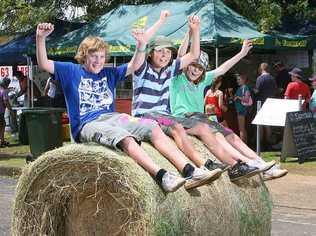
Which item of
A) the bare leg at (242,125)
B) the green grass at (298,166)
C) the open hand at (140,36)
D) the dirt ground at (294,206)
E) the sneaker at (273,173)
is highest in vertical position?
the open hand at (140,36)

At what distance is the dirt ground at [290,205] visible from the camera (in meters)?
8.34

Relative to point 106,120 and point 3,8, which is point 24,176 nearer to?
point 106,120

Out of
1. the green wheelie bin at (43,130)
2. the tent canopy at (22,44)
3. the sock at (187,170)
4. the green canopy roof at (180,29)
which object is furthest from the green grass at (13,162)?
the sock at (187,170)

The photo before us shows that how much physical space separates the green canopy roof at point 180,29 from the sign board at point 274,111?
1.70m

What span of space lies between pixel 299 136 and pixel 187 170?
8.66 meters

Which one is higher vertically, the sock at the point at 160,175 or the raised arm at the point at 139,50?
the raised arm at the point at 139,50

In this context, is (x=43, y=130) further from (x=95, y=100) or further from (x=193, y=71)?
(x=95, y=100)

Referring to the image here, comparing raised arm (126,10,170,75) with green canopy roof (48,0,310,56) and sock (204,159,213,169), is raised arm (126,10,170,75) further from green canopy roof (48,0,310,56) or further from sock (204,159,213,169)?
green canopy roof (48,0,310,56)

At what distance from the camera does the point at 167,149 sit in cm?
538

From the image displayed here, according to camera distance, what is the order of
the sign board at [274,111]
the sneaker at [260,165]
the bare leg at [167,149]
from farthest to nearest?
the sign board at [274,111], the sneaker at [260,165], the bare leg at [167,149]

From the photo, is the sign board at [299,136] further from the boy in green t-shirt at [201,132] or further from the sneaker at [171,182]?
the sneaker at [171,182]

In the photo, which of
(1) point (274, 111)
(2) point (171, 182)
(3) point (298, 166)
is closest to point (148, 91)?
(2) point (171, 182)

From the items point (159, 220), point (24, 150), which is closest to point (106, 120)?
point (159, 220)

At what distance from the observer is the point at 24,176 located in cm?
521
